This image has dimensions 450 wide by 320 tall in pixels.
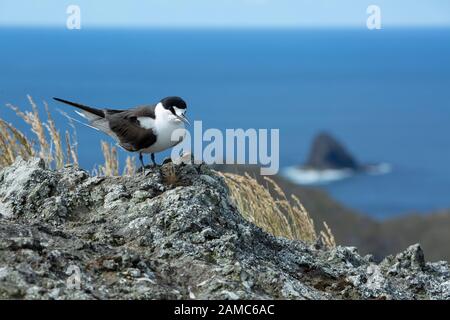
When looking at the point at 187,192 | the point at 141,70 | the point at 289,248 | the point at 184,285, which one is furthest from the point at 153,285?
the point at 141,70

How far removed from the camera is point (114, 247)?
4680 mm

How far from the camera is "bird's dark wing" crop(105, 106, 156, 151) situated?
6357 mm

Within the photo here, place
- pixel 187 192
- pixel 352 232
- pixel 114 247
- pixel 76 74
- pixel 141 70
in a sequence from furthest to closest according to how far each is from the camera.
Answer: pixel 141 70 → pixel 76 74 → pixel 352 232 → pixel 187 192 → pixel 114 247

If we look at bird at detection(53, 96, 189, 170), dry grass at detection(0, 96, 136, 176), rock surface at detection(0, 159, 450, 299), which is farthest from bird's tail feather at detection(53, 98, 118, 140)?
rock surface at detection(0, 159, 450, 299)

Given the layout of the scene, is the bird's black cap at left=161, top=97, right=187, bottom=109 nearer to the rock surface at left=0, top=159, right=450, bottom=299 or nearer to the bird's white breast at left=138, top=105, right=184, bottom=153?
the bird's white breast at left=138, top=105, right=184, bottom=153

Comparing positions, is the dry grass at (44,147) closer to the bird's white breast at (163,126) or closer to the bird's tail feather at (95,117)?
the bird's tail feather at (95,117)

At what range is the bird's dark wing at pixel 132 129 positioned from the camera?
20.9 feet

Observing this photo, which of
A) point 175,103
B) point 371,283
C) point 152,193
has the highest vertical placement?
point 175,103

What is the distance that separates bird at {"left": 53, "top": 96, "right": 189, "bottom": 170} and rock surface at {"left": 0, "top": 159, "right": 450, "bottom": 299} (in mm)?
562

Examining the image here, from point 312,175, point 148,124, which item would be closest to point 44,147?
point 148,124

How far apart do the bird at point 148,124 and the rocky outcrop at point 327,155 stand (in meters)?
103

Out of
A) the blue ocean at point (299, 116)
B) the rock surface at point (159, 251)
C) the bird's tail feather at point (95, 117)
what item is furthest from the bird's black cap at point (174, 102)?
the blue ocean at point (299, 116)
